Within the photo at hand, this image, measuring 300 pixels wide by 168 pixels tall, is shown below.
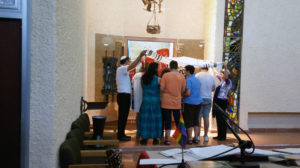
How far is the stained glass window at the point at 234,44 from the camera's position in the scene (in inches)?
280

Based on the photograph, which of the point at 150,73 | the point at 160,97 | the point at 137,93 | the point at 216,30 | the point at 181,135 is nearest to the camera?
the point at 181,135

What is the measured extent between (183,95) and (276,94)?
348 cm

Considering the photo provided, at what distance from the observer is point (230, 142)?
5.82m

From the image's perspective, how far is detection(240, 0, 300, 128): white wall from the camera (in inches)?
284

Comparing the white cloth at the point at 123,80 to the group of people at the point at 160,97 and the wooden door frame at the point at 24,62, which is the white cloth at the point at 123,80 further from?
the wooden door frame at the point at 24,62

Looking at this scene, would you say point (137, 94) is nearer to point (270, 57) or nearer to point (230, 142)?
point (230, 142)

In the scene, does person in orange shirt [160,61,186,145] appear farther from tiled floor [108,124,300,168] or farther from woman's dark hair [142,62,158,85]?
tiled floor [108,124,300,168]

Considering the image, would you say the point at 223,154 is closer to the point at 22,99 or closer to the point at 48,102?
the point at 48,102

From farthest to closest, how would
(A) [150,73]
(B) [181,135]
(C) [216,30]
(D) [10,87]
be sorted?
(C) [216,30], (A) [150,73], (D) [10,87], (B) [181,135]

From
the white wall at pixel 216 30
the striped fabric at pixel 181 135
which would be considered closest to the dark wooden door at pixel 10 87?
the striped fabric at pixel 181 135

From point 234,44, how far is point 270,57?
1.08 meters

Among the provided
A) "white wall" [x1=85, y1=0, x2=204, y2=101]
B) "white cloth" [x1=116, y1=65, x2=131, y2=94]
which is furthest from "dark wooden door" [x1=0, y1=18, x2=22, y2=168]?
"white wall" [x1=85, y1=0, x2=204, y2=101]

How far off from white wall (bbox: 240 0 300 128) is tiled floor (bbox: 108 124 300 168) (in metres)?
0.61

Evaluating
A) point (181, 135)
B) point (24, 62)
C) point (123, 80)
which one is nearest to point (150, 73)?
point (123, 80)
